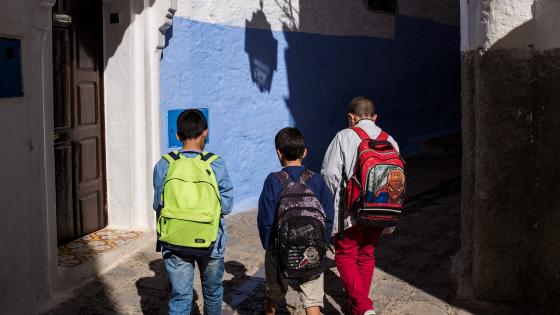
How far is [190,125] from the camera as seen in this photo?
3.48 m

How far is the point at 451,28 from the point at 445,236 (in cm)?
701

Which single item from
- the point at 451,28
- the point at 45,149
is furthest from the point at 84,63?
the point at 451,28

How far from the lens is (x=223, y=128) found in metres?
6.95

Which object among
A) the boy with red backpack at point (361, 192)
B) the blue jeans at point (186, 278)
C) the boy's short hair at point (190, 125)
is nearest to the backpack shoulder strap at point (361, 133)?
the boy with red backpack at point (361, 192)

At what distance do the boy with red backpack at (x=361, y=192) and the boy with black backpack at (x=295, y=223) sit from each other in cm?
33

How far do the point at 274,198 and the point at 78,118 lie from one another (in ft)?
8.48

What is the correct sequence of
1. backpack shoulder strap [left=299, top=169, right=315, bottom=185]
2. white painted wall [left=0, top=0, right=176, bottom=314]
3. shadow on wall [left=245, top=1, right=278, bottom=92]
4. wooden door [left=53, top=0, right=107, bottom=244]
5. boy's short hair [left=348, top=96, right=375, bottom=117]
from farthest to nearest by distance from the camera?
shadow on wall [left=245, top=1, right=278, bottom=92] → wooden door [left=53, top=0, right=107, bottom=244] → boy's short hair [left=348, top=96, right=375, bottom=117] → white painted wall [left=0, top=0, right=176, bottom=314] → backpack shoulder strap [left=299, top=169, right=315, bottom=185]

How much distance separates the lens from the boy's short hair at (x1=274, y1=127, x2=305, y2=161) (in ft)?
11.7

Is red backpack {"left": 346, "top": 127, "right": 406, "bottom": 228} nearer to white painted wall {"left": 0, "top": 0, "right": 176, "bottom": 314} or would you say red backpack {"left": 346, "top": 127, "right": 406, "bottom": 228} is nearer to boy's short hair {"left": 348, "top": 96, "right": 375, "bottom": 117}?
boy's short hair {"left": 348, "top": 96, "right": 375, "bottom": 117}

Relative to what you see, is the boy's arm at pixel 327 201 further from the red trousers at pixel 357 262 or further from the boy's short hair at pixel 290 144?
the red trousers at pixel 357 262

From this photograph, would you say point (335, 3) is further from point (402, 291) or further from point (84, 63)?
point (402, 291)

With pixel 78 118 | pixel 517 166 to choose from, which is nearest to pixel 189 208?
pixel 517 166

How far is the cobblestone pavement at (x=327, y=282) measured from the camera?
14.2 feet

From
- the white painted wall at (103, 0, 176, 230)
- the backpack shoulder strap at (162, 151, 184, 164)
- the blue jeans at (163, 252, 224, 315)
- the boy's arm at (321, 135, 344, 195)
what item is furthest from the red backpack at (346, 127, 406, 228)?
the white painted wall at (103, 0, 176, 230)
